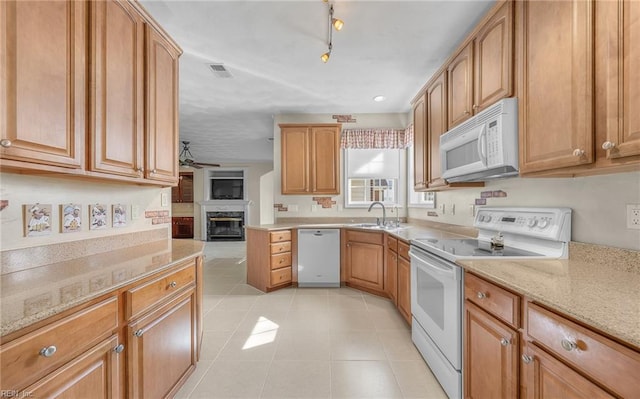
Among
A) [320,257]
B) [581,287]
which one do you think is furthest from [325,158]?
[581,287]

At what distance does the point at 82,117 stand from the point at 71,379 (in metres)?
1.10

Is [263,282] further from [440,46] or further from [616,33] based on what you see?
[616,33]

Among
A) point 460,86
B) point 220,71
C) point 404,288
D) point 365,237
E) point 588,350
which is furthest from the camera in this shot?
point 365,237

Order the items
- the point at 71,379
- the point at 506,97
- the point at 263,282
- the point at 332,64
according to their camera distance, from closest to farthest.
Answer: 1. the point at 71,379
2. the point at 506,97
3. the point at 332,64
4. the point at 263,282

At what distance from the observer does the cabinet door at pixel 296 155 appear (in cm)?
381

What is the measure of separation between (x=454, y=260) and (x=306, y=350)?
4.43 ft

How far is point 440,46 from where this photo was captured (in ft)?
7.52

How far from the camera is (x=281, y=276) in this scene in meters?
3.45

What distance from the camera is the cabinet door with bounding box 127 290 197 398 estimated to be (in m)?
1.18

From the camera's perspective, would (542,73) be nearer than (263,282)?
Yes

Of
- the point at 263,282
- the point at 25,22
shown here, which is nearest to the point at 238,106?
the point at 263,282

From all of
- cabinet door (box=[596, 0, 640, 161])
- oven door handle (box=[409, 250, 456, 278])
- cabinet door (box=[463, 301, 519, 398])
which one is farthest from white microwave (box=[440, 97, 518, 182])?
cabinet door (box=[463, 301, 519, 398])

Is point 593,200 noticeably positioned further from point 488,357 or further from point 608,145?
point 488,357

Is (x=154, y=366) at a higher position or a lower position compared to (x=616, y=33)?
lower
